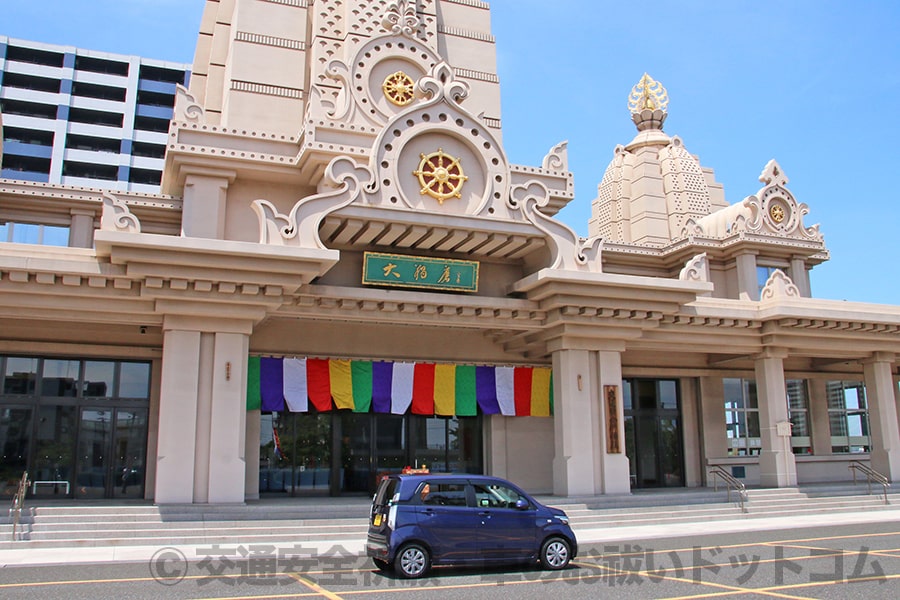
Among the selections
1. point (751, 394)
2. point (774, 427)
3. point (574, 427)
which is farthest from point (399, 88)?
point (751, 394)

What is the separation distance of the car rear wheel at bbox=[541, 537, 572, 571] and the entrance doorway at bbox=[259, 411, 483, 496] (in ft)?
33.3

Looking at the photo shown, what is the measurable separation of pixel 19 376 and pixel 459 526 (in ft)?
44.2

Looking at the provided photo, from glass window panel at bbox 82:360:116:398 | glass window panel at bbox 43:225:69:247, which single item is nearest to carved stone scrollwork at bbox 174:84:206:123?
glass window panel at bbox 43:225:69:247

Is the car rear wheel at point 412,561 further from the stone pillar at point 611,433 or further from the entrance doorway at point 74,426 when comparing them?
the entrance doorway at point 74,426

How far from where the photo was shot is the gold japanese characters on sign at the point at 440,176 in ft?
63.8

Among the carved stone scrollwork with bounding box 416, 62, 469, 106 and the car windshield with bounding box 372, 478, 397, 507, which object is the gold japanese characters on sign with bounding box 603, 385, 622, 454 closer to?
the carved stone scrollwork with bounding box 416, 62, 469, 106

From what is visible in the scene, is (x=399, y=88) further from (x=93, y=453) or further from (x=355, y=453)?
(x=93, y=453)

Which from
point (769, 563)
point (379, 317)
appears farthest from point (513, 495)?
point (379, 317)

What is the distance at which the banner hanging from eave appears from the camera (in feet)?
66.3

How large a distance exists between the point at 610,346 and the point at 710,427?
726cm

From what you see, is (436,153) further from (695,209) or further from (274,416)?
(695,209)

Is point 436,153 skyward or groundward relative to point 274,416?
skyward

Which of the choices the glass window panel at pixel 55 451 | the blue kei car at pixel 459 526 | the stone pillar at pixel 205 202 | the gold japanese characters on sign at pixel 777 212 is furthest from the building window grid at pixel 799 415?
the glass window panel at pixel 55 451

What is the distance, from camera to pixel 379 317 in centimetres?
1991
